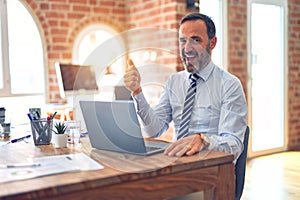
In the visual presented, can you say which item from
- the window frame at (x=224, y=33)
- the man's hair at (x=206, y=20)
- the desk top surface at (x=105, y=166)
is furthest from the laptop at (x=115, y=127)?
the window frame at (x=224, y=33)

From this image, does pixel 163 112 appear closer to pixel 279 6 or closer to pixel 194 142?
pixel 194 142

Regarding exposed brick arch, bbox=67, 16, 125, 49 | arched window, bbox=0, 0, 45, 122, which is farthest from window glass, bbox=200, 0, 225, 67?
arched window, bbox=0, 0, 45, 122

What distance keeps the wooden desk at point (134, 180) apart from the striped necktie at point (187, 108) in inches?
20.8

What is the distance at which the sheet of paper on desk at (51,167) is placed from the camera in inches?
38.7

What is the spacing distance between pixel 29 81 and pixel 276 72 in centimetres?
322

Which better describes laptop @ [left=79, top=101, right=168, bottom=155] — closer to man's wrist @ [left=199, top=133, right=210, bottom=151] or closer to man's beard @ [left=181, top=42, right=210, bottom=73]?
man's wrist @ [left=199, top=133, right=210, bottom=151]

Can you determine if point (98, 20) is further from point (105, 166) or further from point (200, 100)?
point (105, 166)

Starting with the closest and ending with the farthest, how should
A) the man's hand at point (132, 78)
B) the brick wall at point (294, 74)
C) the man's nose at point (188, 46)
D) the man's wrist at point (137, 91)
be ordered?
the man's hand at point (132, 78) < the man's wrist at point (137, 91) < the man's nose at point (188, 46) < the brick wall at point (294, 74)

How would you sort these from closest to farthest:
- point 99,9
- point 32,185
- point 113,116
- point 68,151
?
point 32,185, point 113,116, point 68,151, point 99,9

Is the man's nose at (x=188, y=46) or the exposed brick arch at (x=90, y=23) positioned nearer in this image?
the man's nose at (x=188, y=46)

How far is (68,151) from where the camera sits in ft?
4.35

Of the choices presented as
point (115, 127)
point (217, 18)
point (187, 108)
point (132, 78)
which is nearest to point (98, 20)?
point (217, 18)

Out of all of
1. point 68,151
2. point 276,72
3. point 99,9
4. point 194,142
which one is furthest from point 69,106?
point 276,72

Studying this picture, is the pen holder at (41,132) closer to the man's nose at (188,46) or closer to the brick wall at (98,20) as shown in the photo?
the man's nose at (188,46)
